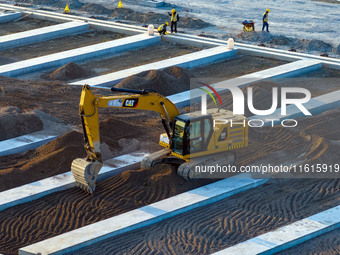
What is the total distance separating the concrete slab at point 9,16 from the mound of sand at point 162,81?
13330 mm

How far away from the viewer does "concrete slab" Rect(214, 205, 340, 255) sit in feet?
42.6

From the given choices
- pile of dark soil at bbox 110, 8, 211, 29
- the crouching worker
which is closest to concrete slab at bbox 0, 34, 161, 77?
the crouching worker

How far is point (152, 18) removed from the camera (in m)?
34.2

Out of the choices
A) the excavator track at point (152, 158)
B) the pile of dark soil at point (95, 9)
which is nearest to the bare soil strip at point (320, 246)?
the excavator track at point (152, 158)

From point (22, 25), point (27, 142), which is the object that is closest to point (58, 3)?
point (22, 25)

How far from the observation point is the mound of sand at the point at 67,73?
24266mm

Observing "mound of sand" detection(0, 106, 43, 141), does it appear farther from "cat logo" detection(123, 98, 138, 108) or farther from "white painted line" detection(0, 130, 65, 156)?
"cat logo" detection(123, 98, 138, 108)

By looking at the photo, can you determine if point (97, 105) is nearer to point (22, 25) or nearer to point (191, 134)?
point (191, 134)

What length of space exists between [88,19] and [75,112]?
14228 mm

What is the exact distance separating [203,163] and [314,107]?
6919mm

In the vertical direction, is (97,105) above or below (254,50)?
above

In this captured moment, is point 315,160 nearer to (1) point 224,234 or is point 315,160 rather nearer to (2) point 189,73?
(1) point 224,234

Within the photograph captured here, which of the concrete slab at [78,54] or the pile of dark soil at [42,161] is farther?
the concrete slab at [78,54]

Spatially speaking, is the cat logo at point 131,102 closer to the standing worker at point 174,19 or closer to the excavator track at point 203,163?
the excavator track at point 203,163
